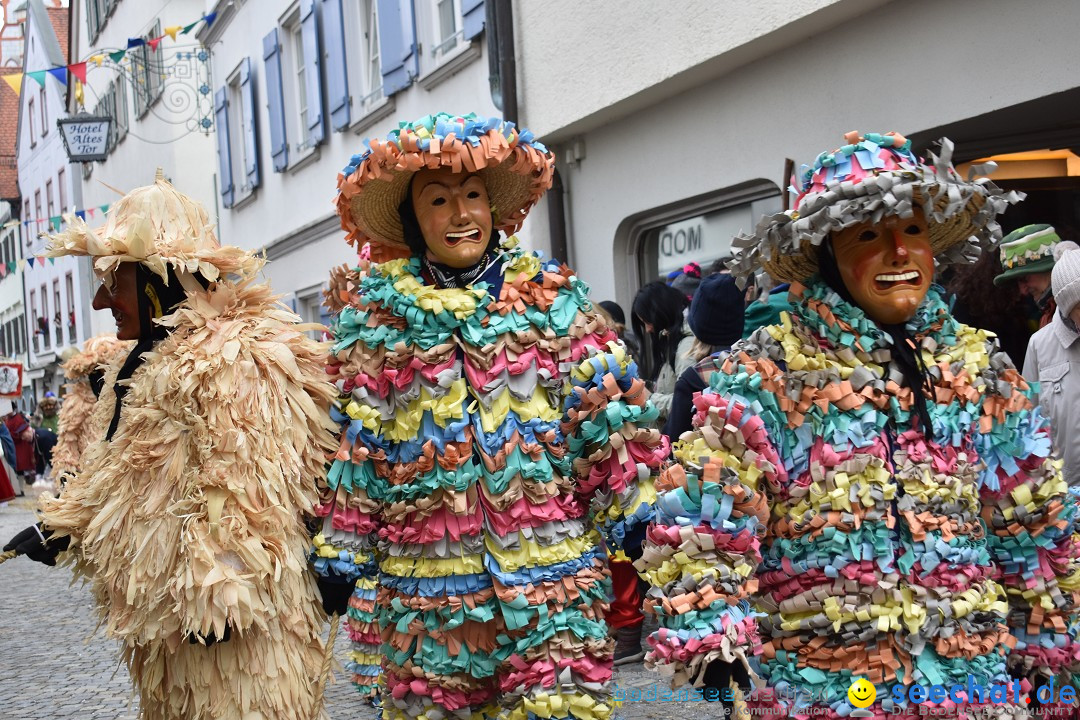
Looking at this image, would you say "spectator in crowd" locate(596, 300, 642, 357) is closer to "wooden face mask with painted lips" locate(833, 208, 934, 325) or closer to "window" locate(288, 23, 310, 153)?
"wooden face mask with painted lips" locate(833, 208, 934, 325)

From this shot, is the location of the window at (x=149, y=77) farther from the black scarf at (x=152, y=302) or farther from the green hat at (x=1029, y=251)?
the black scarf at (x=152, y=302)

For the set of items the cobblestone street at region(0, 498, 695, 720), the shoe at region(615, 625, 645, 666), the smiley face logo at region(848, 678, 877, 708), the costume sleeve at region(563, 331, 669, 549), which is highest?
the costume sleeve at region(563, 331, 669, 549)

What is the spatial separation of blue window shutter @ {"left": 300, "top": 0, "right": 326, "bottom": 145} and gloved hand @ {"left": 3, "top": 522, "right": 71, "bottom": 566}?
35.4ft

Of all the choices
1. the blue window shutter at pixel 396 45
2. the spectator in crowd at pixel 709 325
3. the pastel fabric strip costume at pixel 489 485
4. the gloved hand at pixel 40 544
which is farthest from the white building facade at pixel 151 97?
the pastel fabric strip costume at pixel 489 485

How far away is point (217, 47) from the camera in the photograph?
19.1 meters

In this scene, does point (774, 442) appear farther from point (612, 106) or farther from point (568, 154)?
point (568, 154)

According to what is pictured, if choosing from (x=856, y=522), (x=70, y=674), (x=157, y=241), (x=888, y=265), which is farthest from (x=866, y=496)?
(x=70, y=674)

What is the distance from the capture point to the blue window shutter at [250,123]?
1712 centimetres

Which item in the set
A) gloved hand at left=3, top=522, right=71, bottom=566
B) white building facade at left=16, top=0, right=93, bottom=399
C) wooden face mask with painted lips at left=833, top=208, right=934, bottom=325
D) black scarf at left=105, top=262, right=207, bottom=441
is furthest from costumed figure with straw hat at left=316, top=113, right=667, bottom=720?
white building facade at left=16, top=0, right=93, bottom=399

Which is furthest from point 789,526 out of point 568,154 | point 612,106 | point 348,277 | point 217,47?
point 217,47

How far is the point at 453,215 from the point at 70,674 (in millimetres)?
4495

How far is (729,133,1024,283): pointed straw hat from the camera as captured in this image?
2697mm

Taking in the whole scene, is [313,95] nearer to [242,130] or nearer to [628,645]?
[242,130]

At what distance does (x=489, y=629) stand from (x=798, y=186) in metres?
1.40
